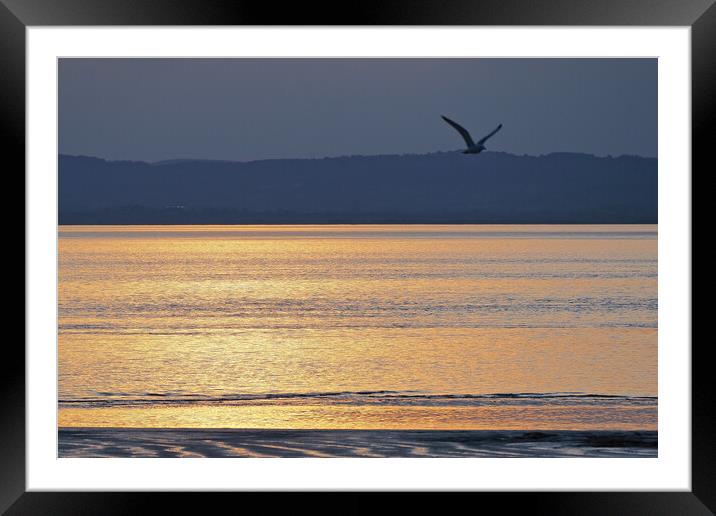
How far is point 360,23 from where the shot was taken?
2.38m

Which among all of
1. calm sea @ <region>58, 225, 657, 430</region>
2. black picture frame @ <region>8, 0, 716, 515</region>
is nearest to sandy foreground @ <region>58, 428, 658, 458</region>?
calm sea @ <region>58, 225, 657, 430</region>

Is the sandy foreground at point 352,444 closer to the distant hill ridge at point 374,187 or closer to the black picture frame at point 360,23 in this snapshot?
the black picture frame at point 360,23

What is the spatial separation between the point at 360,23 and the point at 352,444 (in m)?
3.40

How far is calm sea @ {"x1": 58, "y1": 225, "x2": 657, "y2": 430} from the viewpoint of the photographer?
352 inches

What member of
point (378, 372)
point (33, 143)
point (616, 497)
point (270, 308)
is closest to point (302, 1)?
point (33, 143)

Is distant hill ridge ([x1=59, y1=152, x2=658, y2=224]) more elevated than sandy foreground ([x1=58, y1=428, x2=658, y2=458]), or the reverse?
distant hill ridge ([x1=59, y1=152, x2=658, y2=224])

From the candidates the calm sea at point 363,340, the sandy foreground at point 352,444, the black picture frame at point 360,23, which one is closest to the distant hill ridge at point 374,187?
the calm sea at point 363,340

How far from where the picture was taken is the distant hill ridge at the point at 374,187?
43531mm

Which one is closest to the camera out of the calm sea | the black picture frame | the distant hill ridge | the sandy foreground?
the black picture frame

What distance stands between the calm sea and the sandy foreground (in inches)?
72.4

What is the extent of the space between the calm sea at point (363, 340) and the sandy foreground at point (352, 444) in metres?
1.84

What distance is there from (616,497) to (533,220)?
55.1 metres

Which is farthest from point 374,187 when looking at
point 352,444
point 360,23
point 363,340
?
point 360,23

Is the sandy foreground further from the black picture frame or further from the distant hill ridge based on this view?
the distant hill ridge
